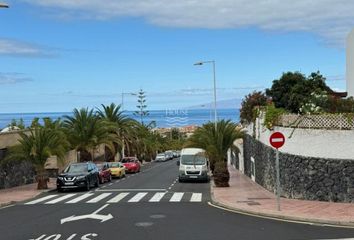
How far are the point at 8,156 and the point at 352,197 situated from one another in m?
20.2

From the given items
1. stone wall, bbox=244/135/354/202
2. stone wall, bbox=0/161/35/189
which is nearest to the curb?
stone wall, bbox=244/135/354/202

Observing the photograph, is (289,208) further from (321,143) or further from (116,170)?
→ (116,170)

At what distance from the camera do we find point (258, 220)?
16.7 metres

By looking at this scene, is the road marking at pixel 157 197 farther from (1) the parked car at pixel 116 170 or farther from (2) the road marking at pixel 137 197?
(1) the parked car at pixel 116 170

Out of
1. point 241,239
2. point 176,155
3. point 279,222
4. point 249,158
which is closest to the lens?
point 241,239

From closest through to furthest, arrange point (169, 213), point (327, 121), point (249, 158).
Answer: point (169, 213) < point (327, 121) < point (249, 158)

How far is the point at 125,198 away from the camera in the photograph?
2506 cm

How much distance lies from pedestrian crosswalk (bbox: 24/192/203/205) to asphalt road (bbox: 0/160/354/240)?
0.20 ft

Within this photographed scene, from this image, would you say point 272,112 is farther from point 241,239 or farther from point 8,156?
point 8,156

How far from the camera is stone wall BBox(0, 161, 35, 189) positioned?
32.8 metres

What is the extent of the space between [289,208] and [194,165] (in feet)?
59.5

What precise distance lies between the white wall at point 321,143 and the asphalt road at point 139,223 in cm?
444

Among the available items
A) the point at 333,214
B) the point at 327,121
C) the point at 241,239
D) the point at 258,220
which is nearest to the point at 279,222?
the point at 258,220

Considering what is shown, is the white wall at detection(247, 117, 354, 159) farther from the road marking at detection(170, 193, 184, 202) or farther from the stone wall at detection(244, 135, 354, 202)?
the road marking at detection(170, 193, 184, 202)
